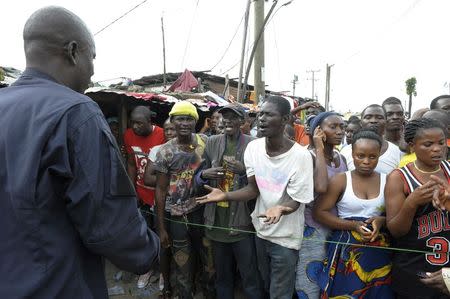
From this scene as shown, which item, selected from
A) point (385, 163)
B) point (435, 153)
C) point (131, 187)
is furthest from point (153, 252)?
point (385, 163)

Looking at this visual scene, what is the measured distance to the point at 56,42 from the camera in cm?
132

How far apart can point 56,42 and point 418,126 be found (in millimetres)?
2195

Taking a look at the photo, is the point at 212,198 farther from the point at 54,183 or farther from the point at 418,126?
the point at 54,183

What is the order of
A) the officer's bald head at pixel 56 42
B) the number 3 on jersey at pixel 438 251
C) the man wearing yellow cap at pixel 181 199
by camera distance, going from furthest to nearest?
the man wearing yellow cap at pixel 181 199 → the number 3 on jersey at pixel 438 251 → the officer's bald head at pixel 56 42

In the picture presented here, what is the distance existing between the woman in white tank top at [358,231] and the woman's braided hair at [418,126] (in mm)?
218

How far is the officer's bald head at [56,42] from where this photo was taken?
1.32 meters

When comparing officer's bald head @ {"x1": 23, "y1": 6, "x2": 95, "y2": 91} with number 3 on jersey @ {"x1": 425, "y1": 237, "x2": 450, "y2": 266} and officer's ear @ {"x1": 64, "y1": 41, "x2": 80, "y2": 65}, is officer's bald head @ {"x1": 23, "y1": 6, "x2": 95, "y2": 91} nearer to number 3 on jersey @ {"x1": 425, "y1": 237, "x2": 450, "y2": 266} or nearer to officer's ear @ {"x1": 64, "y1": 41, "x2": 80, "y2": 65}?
officer's ear @ {"x1": 64, "y1": 41, "x2": 80, "y2": 65}

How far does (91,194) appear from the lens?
1198mm

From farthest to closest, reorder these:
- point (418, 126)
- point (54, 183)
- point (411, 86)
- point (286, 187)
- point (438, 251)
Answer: point (411, 86)
point (286, 187)
point (418, 126)
point (438, 251)
point (54, 183)

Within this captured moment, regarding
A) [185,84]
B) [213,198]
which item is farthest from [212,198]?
[185,84]

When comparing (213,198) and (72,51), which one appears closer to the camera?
(72,51)

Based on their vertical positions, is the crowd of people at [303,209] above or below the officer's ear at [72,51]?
below

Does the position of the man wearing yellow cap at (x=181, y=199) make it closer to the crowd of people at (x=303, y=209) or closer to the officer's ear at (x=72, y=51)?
the crowd of people at (x=303, y=209)

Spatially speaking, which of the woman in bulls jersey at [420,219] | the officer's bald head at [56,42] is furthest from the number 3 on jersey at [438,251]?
the officer's bald head at [56,42]
